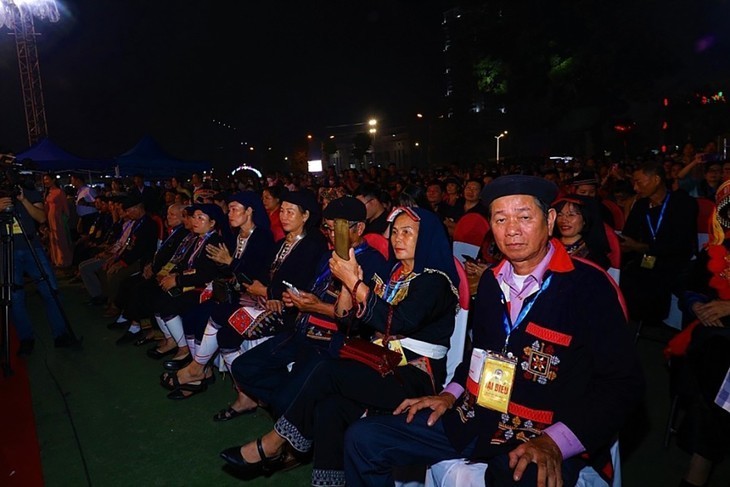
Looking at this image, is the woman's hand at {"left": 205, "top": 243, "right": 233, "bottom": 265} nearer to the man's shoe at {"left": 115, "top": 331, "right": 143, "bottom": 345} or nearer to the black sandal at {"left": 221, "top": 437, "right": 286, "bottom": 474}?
the black sandal at {"left": 221, "top": 437, "right": 286, "bottom": 474}

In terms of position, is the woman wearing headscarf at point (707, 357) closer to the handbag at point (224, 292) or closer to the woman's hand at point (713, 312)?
the woman's hand at point (713, 312)

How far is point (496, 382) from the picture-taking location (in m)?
1.95

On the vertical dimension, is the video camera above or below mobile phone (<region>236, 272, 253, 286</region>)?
above

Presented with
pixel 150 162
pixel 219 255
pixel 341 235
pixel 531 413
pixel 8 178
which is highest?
pixel 150 162

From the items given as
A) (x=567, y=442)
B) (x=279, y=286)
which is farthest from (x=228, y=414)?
(x=567, y=442)

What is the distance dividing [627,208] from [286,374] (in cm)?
509

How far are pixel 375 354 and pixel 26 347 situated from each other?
4703 mm

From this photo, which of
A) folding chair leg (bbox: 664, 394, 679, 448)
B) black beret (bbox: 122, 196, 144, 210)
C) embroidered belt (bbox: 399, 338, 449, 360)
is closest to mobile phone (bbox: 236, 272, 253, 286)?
embroidered belt (bbox: 399, 338, 449, 360)

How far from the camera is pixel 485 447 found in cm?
196

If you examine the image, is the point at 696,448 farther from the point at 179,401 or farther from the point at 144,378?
the point at 144,378

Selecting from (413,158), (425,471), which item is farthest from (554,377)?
(413,158)

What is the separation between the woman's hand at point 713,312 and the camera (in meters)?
2.48

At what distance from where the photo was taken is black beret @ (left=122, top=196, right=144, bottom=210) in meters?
6.24

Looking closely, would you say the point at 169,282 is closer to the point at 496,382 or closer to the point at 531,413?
the point at 496,382
